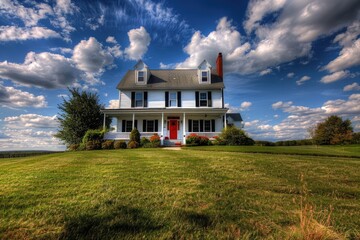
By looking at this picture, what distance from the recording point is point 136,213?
323 cm

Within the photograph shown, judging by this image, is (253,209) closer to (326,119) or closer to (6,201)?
(6,201)

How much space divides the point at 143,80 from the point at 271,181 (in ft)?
73.3

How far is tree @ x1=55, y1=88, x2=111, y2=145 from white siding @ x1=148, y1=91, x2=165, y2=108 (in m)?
9.65

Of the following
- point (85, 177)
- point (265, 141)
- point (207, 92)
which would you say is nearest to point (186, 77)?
point (207, 92)

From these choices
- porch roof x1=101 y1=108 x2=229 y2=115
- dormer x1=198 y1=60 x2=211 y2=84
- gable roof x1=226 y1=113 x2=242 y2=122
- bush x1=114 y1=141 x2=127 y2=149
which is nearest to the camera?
bush x1=114 y1=141 x2=127 y2=149

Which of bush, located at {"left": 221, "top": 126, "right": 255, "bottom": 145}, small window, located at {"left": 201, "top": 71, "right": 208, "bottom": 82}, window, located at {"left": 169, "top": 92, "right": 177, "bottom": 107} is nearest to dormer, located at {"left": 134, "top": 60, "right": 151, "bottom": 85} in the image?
window, located at {"left": 169, "top": 92, "right": 177, "bottom": 107}

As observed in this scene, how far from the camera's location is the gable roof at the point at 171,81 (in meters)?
24.8

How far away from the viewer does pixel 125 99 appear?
990 inches

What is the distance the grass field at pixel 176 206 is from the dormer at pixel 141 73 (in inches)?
805

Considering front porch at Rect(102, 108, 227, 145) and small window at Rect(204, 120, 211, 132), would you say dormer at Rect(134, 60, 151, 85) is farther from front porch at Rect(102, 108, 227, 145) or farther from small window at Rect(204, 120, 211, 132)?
small window at Rect(204, 120, 211, 132)

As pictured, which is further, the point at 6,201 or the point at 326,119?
the point at 326,119

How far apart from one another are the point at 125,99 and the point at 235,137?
13842 millimetres

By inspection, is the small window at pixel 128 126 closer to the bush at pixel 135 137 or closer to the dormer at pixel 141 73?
the bush at pixel 135 137

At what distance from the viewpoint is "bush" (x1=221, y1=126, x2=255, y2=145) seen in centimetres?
1944
